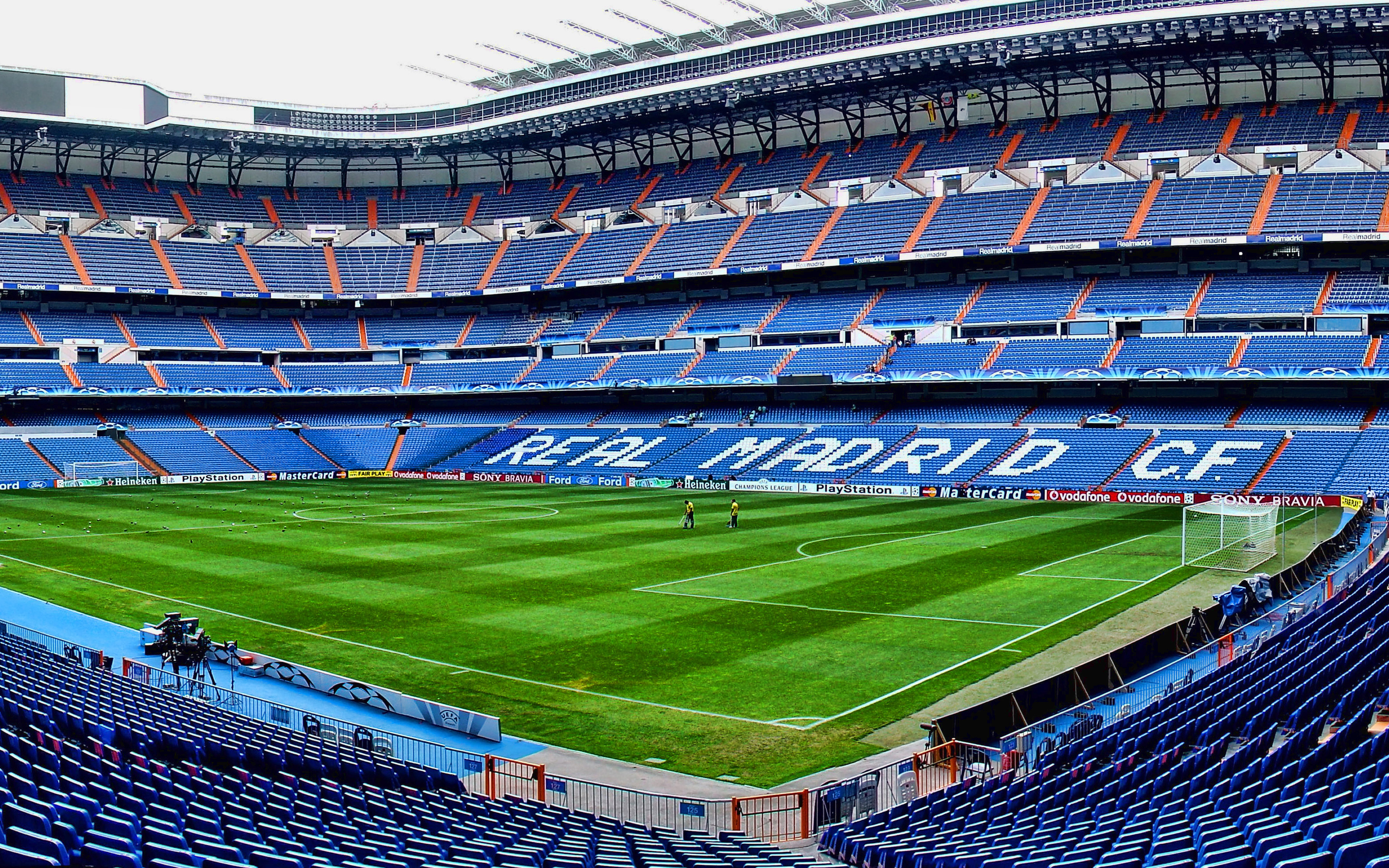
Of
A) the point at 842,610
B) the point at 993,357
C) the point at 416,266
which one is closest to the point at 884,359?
the point at 993,357

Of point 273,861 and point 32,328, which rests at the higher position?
point 32,328

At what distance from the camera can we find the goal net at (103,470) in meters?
76.1

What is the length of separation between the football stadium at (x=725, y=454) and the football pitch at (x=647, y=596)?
0.24m

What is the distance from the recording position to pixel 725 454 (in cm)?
7438

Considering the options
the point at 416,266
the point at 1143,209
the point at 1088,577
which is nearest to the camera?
the point at 1088,577

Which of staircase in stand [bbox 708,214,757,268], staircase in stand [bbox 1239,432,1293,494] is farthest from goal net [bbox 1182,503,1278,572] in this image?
staircase in stand [bbox 708,214,757,268]

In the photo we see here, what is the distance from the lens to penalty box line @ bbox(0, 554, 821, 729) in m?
22.1

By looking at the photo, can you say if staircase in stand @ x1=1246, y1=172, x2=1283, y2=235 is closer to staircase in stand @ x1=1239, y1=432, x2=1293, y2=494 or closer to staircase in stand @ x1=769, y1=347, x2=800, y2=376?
staircase in stand @ x1=1239, y1=432, x2=1293, y2=494

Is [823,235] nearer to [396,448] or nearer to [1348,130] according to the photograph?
[1348,130]

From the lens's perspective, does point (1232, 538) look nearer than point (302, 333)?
Yes

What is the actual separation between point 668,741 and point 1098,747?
7.40 metres

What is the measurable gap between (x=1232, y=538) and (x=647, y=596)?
20376mm

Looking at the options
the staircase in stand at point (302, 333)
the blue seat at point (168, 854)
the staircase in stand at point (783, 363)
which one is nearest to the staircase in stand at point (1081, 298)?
the staircase in stand at point (783, 363)

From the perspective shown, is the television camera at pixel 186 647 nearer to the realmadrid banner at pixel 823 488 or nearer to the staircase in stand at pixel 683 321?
the realmadrid banner at pixel 823 488
